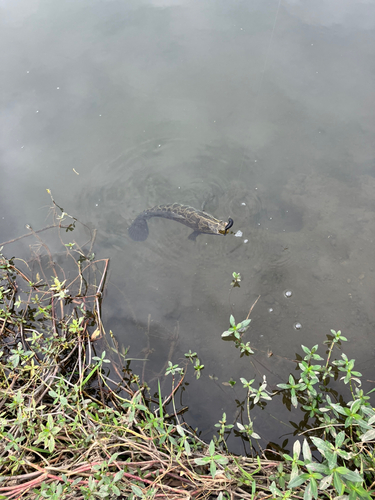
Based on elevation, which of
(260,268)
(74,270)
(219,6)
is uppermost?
(219,6)

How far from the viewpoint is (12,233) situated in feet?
14.7

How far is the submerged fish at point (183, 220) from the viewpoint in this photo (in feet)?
13.8

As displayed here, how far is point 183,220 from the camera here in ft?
14.6

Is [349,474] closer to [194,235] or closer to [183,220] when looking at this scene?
[194,235]

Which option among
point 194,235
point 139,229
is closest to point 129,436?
point 194,235

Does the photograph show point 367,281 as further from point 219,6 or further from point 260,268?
point 219,6

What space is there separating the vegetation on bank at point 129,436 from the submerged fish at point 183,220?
86 cm

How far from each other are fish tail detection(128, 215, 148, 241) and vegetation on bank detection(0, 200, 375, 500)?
975mm

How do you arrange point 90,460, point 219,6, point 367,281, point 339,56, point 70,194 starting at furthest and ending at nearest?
point 219,6 < point 339,56 < point 70,194 < point 367,281 < point 90,460

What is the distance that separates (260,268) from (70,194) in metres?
3.20

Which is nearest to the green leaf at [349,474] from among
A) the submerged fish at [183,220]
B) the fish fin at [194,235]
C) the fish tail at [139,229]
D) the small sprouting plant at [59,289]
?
the small sprouting plant at [59,289]

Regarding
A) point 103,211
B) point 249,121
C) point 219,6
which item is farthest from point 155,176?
point 219,6

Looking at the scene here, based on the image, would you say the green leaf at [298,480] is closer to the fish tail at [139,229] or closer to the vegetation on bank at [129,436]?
the vegetation on bank at [129,436]

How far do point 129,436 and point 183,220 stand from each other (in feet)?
9.31
